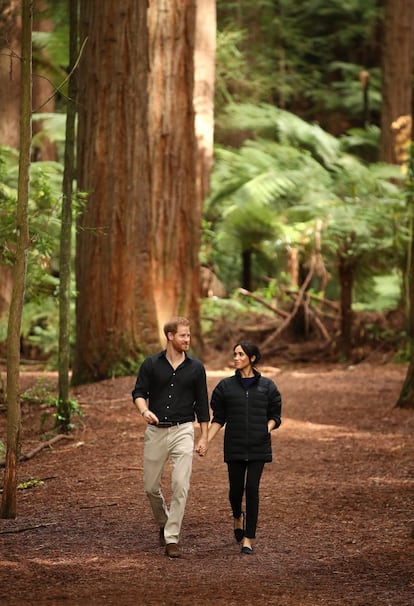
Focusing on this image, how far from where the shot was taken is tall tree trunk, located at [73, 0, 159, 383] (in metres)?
14.2

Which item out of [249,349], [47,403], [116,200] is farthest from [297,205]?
[249,349]

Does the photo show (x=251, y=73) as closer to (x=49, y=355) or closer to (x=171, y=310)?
(x=49, y=355)

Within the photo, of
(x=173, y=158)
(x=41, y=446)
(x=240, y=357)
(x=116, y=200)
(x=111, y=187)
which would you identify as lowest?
(x=41, y=446)

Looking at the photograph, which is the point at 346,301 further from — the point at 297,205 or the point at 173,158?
the point at 297,205

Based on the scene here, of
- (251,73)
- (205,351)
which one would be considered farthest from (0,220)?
(251,73)

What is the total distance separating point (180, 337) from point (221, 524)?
1.60 metres

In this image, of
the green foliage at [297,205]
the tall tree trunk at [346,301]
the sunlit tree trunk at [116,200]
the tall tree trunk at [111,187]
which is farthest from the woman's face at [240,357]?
the tall tree trunk at [346,301]

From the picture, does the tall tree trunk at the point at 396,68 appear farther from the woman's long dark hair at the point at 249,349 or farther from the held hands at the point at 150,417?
the held hands at the point at 150,417

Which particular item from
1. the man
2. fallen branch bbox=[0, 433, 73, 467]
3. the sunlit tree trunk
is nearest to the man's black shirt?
the man

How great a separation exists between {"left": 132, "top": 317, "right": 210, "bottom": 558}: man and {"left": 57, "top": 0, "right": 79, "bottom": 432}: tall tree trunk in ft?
11.1

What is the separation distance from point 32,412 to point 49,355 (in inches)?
288

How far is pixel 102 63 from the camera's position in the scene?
14.3m

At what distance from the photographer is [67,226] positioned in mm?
10195

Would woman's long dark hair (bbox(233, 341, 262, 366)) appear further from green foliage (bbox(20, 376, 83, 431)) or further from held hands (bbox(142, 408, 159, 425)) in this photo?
green foliage (bbox(20, 376, 83, 431))
